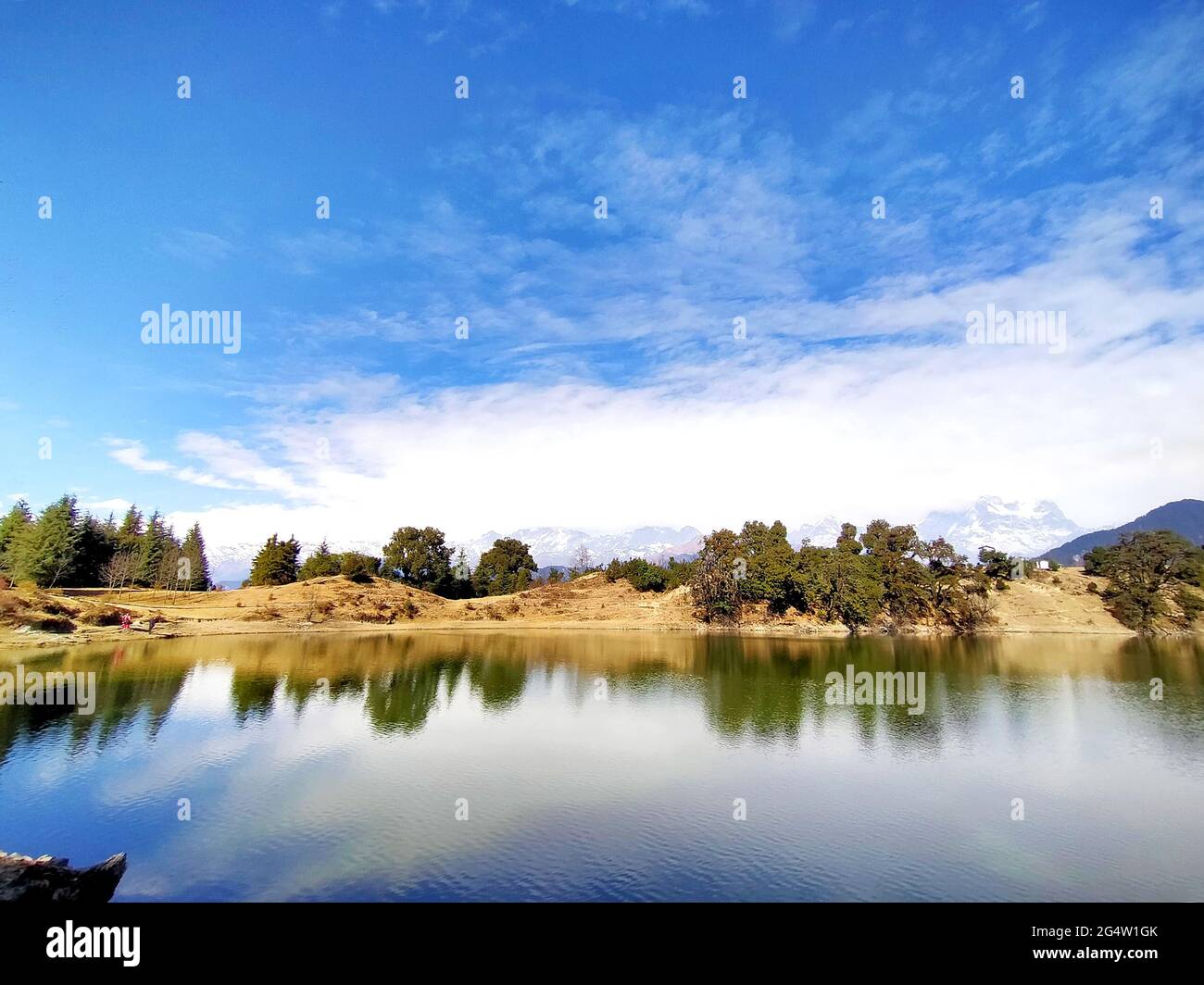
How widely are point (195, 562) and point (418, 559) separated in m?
52.2

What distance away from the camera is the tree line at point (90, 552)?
332 feet

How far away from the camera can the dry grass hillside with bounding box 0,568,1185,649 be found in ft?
306

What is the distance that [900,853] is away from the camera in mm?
22422

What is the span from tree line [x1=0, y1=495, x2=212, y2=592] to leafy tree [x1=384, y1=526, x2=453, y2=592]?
133ft

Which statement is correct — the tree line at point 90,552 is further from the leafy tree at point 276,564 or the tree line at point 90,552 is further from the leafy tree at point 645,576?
the leafy tree at point 645,576

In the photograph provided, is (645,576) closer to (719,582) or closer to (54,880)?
Result: (719,582)

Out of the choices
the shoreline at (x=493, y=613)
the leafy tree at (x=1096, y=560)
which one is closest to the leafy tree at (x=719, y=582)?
the shoreline at (x=493, y=613)

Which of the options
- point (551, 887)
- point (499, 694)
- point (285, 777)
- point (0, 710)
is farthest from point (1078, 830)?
point (0, 710)

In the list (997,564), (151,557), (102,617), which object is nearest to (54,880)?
(102,617)

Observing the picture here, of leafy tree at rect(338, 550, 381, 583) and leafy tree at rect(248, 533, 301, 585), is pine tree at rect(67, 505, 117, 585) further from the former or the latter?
leafy tree at rect(338, 550, 381, 583)

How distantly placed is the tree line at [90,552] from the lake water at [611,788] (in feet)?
189

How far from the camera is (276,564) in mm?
127875

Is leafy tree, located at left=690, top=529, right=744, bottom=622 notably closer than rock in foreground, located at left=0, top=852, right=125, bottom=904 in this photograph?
No
